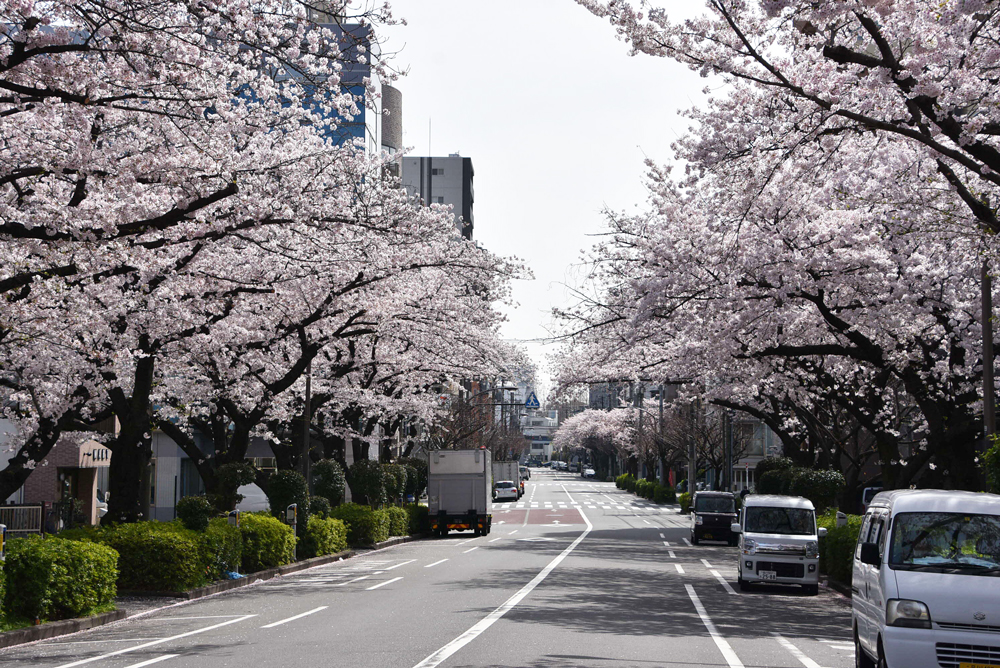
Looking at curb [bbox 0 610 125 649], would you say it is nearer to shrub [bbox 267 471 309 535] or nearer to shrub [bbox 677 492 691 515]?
shrub [bbox 267 471 309 535]

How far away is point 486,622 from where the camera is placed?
45.1 feet

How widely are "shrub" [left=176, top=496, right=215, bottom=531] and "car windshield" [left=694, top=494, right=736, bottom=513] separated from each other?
67.9 feet

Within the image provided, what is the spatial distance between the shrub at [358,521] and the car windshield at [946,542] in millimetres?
26421

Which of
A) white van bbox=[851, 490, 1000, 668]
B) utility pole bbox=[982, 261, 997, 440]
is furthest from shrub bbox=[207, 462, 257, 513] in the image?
white van bbox=[851, 490, 1000, 668]

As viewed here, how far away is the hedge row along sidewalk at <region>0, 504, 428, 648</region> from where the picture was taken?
13.8m

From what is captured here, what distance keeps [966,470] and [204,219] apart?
15061 mm

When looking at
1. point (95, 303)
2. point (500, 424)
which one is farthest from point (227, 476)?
point (500, 424)

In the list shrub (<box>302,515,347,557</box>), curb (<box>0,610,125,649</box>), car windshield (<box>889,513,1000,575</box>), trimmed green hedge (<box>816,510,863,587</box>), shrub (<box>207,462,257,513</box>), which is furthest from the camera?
shrub (<box>302,515,347,557</box>)

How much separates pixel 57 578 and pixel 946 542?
11534 millimetres

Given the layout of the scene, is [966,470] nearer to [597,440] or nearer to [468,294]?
[468,294]

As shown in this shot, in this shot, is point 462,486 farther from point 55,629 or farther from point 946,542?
point 946,542

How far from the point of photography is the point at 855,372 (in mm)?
27797

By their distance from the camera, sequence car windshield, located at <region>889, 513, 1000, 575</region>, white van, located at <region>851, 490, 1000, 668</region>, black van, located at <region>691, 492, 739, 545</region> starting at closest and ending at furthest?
white van, located at <region>851, 490, 1000, 668</region>
car windshield, located at <region>889, 513, 1000, 575</region>
black van, located at <region>691, 492, 739, 545</region>

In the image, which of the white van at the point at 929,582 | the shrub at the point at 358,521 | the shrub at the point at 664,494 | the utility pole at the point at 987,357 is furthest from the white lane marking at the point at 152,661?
the shrub at the point at 664,494
